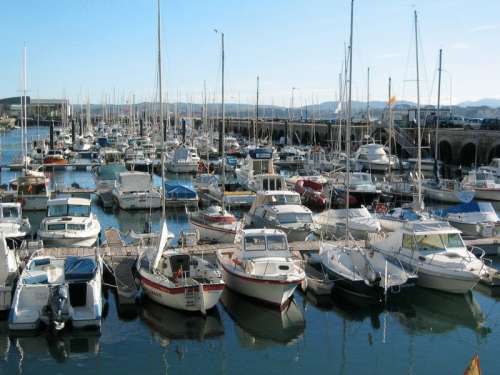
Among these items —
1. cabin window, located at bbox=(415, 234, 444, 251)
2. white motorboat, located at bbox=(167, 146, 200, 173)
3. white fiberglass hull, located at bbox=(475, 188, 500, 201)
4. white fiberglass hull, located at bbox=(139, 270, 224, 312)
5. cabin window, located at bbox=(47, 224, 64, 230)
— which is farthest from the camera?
white motorboat, located at bbox=(167, 146, 200, 173)

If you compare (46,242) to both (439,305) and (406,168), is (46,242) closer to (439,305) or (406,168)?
(439,305)

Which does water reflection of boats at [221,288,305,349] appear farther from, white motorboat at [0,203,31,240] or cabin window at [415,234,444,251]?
white motorboat at [0,203,31,240]

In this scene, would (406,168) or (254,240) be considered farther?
(406,168)

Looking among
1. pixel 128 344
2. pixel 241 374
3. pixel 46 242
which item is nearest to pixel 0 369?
pixel 128 344

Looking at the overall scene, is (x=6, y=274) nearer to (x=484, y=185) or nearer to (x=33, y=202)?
(x=33, y=202)

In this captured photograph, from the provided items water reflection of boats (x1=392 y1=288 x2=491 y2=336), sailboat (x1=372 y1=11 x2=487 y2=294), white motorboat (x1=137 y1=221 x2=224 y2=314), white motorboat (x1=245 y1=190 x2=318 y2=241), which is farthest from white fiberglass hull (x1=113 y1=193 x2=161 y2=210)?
water reflection of boats (x1=392 y1=288 x2=491 y2=336)

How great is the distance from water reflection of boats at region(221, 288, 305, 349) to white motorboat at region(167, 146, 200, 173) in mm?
39670

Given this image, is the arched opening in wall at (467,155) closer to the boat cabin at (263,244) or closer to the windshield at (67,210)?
the windshield at (67,210)

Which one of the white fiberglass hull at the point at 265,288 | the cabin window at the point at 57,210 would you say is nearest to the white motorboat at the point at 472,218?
the white fiberglass hull at the point at 265,288

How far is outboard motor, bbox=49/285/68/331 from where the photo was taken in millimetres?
17219

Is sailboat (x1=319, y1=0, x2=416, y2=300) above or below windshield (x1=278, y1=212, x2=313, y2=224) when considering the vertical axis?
below

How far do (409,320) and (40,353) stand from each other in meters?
10.8

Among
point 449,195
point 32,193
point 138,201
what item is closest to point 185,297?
point 138,201

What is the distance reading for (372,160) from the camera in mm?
60062
